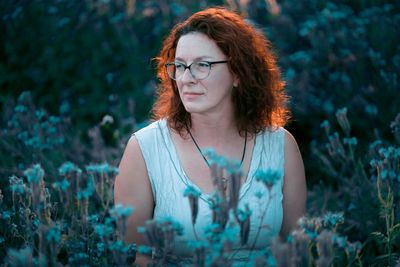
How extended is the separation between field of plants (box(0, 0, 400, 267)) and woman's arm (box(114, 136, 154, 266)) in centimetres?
18

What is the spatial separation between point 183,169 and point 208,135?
19 cm

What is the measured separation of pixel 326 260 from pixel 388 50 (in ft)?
9.05

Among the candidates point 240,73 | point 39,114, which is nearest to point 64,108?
point 39,114

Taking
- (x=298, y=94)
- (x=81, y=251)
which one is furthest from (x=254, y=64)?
(x=298, y=94)

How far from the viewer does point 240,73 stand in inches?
100

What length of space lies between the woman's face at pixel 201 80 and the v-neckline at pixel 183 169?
0.70ft

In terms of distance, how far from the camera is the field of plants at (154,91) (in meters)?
3.00

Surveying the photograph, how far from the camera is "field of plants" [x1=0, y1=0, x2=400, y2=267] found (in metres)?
3.00

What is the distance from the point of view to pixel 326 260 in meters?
1.61

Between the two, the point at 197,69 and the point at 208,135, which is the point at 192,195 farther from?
the point at 208,135

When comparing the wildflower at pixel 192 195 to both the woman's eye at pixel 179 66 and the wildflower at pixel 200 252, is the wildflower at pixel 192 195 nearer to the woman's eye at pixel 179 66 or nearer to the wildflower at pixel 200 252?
the wildflower at pixel 200 252

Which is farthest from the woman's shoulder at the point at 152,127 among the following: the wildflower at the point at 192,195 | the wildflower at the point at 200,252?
the wildflower at the point at 200,252

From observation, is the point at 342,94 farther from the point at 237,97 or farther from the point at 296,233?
the point at 296,233

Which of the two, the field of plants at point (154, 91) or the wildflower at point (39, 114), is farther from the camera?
the wildflower at point (39, 114)
